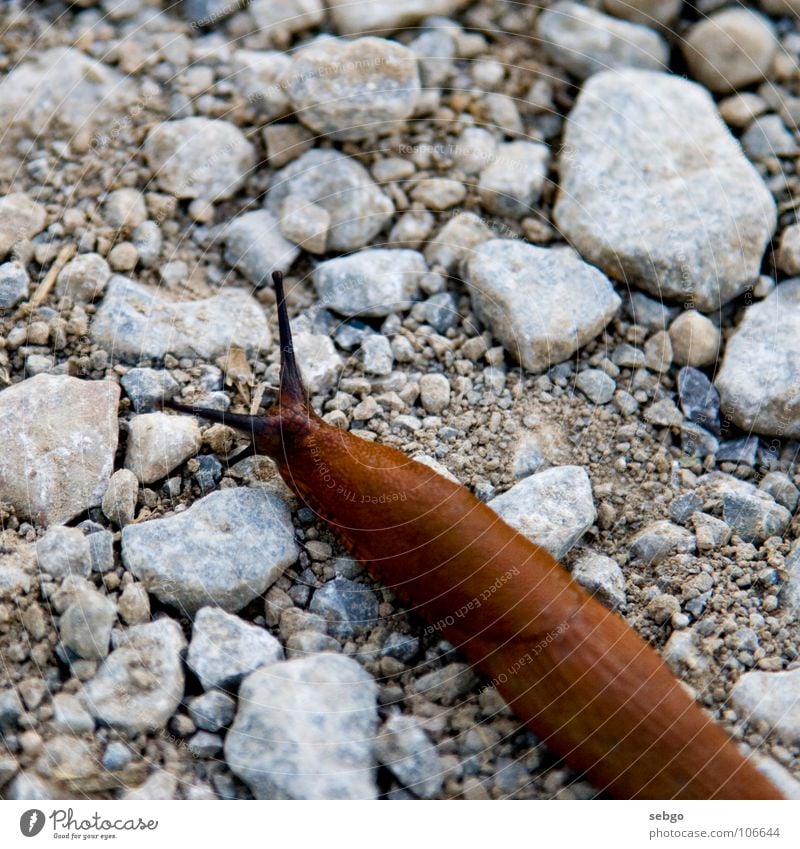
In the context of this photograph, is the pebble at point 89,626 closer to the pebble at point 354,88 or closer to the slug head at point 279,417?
the slug head at point 279,417

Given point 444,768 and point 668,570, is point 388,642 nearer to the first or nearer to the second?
point 444,768

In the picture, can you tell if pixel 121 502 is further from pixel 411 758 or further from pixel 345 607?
pixel 411 758

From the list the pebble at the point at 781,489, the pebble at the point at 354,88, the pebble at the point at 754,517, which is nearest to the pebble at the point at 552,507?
the pebble at the point at 754,517

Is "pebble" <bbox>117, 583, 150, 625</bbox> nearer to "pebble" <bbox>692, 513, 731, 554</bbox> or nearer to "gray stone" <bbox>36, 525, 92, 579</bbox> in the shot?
"gray stone" <bbox>36, 525, 92, 579</bbox>

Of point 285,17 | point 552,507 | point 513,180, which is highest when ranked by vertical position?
point 285,17

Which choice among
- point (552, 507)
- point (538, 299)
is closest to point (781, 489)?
point (552, 507)

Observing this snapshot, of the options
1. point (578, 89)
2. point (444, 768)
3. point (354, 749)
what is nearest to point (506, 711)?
point (444, 768)
